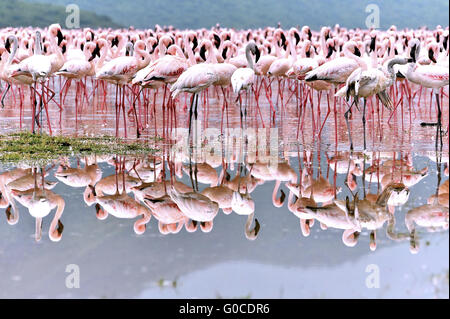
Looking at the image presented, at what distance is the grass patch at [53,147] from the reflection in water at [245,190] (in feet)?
0.94

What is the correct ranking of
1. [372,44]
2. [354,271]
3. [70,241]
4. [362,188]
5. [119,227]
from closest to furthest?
A: [354,271] < [70,241] < [119,227] < [362,188] < [372,44]

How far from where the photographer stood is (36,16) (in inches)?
1527

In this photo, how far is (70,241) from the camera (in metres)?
4.89

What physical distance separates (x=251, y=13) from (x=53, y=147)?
3921 centimetres

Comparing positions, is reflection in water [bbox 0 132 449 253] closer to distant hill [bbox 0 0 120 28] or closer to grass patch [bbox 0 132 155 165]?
grass patch [bbox 0 132 155 165]

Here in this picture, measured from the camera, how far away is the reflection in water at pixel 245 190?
5.26 metres

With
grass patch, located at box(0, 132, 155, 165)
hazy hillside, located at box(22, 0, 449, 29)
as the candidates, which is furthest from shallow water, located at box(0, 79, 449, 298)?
hazy hillside, located at box(22, 0, 449, 29)

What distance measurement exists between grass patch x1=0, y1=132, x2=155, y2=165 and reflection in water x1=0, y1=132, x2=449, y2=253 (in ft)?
0.94

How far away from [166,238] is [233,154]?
2.90 meters

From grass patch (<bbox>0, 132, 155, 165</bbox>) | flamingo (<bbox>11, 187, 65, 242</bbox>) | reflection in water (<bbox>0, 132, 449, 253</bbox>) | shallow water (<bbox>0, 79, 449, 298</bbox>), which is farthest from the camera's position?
grass patch (<bbox>0, 132, 155, 165</bbox>)

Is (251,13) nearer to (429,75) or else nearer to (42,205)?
(429,75)

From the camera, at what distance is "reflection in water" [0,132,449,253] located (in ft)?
17.3
